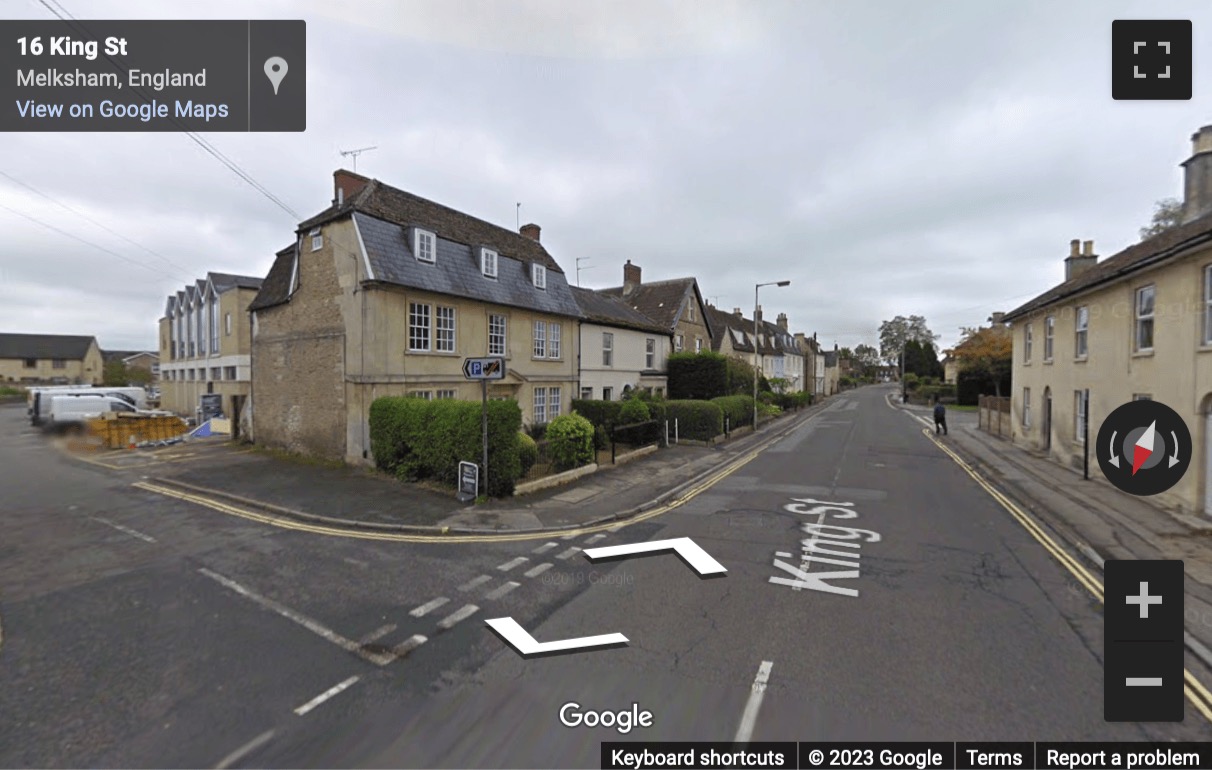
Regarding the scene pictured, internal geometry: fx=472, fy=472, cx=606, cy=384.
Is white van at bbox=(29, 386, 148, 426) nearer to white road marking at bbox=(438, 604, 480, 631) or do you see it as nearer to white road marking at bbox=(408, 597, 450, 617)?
white road marking at bbox=(408, 597, 450, 617)

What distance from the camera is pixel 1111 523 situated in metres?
9.19

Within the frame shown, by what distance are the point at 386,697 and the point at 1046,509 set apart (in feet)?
42.8

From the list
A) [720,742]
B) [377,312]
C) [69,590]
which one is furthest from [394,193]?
[720,742]

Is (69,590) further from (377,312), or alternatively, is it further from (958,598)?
(958,598)

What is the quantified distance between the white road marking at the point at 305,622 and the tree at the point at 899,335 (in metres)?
98.9

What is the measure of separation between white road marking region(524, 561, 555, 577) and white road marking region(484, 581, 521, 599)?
1.13 feet

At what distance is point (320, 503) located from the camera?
404 inches

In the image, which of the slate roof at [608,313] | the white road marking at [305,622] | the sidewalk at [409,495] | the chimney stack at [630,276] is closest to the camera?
the white road marking at [305,622]

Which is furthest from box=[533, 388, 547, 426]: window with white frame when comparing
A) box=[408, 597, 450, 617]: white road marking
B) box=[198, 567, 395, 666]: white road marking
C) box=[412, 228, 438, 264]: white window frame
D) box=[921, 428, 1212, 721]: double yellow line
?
box=[921, 428, 1212, 721]: double yellow line

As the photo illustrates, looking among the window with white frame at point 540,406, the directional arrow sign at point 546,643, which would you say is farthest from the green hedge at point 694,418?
the directional arrow sign at point 546,643

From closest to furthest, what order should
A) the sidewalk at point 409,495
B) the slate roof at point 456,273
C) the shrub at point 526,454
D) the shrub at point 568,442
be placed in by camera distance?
1. the sidewalk at point 409,495
2. the shrub at point 526,454
3. the shrub at point 568,442
4. the slate roof at point 456,273

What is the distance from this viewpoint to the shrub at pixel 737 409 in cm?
2295

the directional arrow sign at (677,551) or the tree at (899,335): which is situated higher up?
the tree at (899,335)

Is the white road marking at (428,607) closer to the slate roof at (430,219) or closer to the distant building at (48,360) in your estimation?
the slate roof at (430,219)
